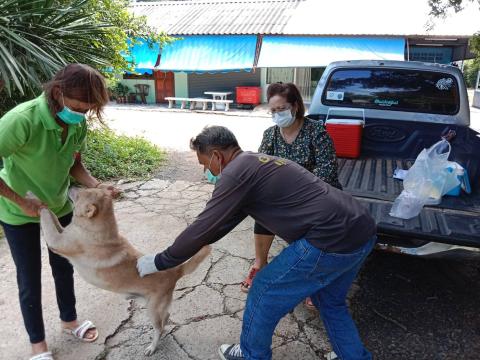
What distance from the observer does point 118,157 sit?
688 centimetres

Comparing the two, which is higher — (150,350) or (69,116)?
(69,116)

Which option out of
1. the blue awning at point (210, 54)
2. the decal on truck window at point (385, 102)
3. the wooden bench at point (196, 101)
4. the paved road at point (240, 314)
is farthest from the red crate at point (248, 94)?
the paved road at point (240, 314)

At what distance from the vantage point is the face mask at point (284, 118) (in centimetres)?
288

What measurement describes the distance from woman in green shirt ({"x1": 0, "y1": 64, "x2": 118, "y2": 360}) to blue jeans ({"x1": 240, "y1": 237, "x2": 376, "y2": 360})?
108 cm

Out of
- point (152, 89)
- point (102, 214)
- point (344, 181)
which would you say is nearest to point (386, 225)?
point (344, 181)

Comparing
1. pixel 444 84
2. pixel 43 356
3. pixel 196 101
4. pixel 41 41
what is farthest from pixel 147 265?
pixel 196 101

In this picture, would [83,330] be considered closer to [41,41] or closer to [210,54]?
[41,41]

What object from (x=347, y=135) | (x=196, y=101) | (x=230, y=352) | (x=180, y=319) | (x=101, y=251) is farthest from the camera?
(x=196, y=101)

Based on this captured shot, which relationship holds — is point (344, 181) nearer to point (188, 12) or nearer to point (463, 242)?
point (463, 242)

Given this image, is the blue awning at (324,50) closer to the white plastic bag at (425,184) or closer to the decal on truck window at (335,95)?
the decal on truck window at (335,95)

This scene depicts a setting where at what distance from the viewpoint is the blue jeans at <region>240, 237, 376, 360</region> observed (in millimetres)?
1873

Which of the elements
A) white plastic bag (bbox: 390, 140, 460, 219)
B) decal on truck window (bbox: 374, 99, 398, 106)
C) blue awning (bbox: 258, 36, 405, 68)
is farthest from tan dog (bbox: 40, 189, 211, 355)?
blue awning (bbox: 258, 36, 405, 68)

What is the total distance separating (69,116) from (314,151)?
169 cm

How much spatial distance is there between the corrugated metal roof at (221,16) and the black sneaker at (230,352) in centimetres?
1306
